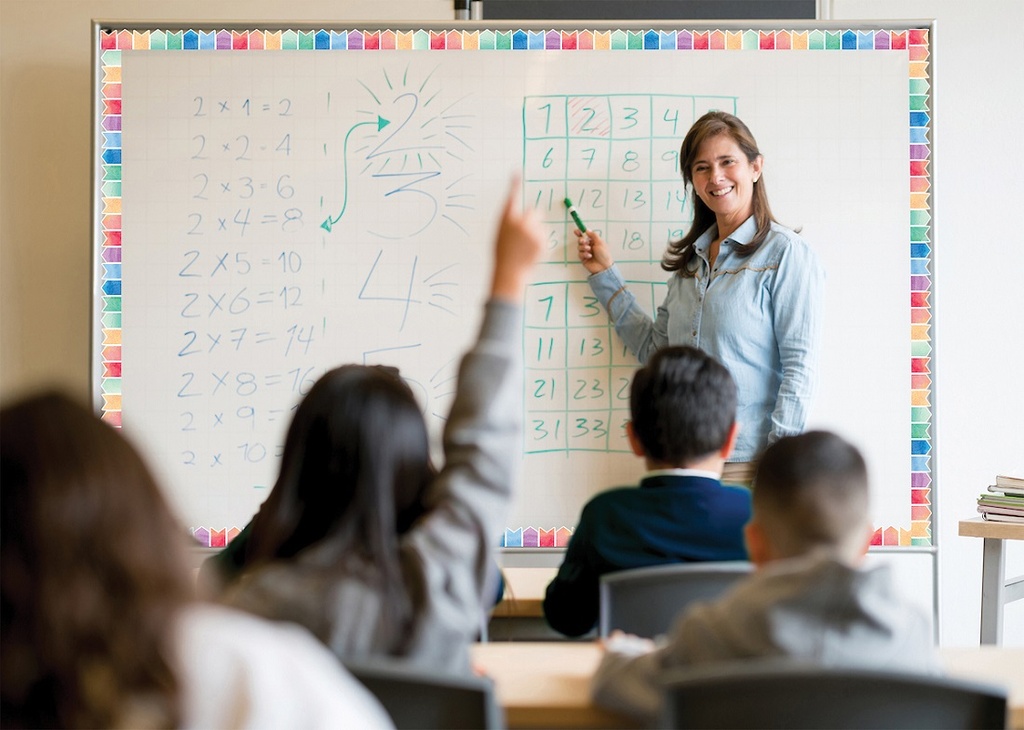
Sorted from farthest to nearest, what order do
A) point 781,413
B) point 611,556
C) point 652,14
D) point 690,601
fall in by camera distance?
point 652,14 < point 781,413 < point 611,556 < point 690,601

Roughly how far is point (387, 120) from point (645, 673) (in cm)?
217

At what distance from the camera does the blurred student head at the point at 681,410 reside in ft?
6.63

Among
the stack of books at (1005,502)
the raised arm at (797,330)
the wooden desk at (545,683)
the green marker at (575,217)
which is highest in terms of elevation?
the green marker at (575,217)

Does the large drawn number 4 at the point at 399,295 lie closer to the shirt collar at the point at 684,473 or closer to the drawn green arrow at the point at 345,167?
the drawn green arrow at the point at 345,167

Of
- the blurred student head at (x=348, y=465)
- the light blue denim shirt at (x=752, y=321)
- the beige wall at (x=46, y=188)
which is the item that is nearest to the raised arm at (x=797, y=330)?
the light blue denim shirt at (x=752, y=321)

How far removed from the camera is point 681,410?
206cm

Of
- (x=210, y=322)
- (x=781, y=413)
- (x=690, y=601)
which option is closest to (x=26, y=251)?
(x=210, y=322)

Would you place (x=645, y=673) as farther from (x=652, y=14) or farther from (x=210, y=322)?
(x=652, y=14)

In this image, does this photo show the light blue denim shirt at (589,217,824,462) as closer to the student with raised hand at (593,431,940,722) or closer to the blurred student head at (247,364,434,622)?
the student with raised hand at (593,431,940,722)

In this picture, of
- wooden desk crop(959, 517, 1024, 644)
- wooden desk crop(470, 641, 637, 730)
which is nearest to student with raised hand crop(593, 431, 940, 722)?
wooden desk crop(470, 641, 637, 730)

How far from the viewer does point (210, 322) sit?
3.14m

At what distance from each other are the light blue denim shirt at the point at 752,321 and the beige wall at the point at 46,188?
1.21 m

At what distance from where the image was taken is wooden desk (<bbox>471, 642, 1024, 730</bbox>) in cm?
141

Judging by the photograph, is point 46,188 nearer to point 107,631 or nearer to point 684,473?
point 684,473
